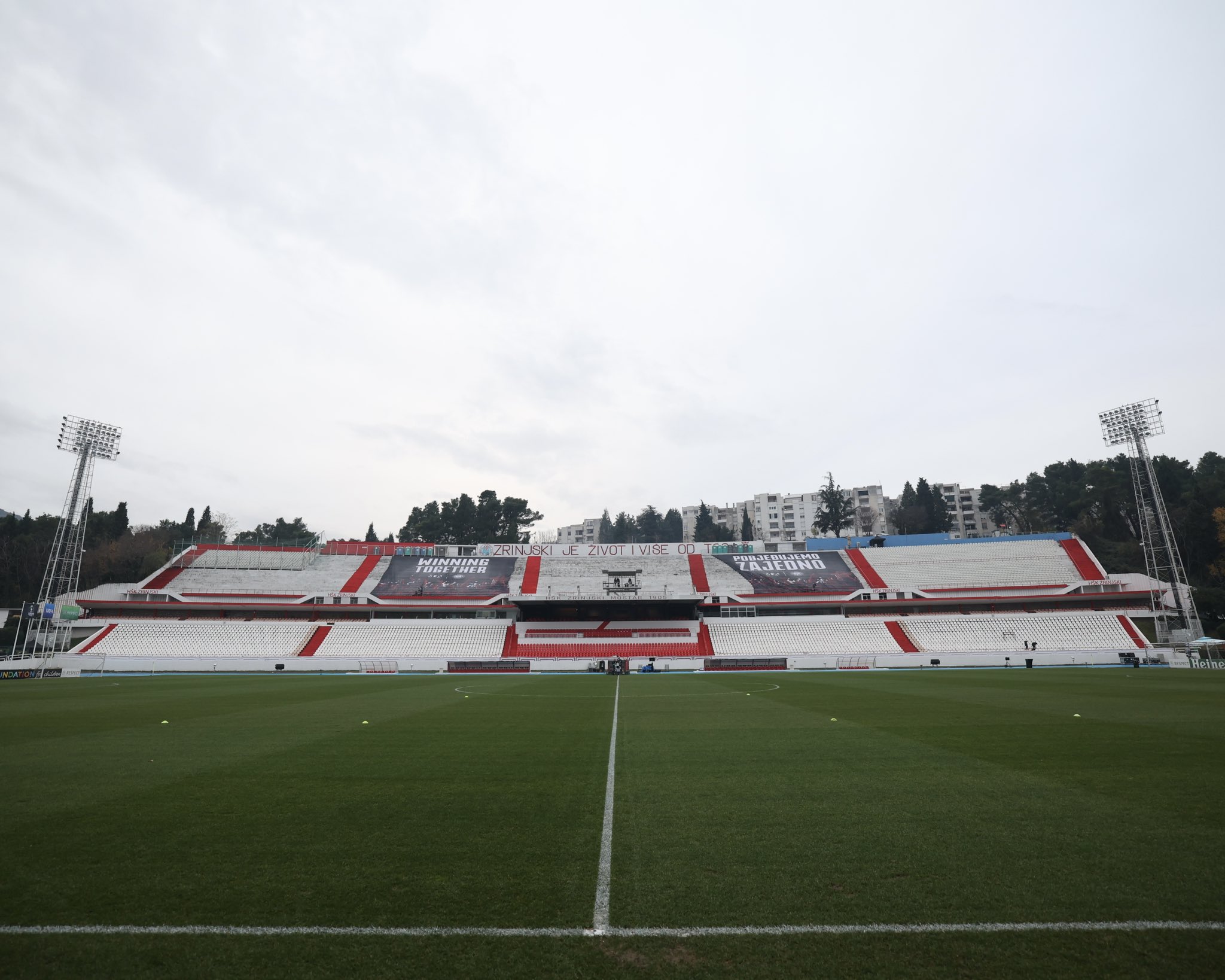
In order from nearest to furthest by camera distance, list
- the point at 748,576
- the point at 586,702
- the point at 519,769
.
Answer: the point at 519,769 → the point at 586,702 → the point at 748,576

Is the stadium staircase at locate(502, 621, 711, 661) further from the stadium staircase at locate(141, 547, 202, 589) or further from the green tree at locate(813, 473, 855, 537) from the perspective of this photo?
the green tree at locate(813, 473, 855, 537)

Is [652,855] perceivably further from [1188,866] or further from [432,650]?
[432,650]

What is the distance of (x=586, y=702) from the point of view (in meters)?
19.8

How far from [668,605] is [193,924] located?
44.9m

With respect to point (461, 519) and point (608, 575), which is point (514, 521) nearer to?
point (461, 519)

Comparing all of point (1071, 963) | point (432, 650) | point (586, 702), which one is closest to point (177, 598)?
point (432, 650)

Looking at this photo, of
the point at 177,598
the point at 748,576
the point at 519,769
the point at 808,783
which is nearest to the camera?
the point at 808,783

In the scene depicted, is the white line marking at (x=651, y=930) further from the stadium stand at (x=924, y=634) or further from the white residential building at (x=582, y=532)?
the white residential building at (x=582, y=532)

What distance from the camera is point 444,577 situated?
180ft

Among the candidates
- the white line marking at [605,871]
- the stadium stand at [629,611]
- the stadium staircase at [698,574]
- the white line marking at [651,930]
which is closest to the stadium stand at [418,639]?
the stadium stand at [629,611]

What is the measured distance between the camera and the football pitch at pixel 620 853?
12.8 ft

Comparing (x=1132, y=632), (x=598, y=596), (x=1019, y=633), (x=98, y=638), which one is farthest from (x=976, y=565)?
(x=98, y=638)

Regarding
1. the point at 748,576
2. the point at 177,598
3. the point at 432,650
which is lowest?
the point at 432,650

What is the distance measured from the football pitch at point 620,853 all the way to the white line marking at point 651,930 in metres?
0.02
